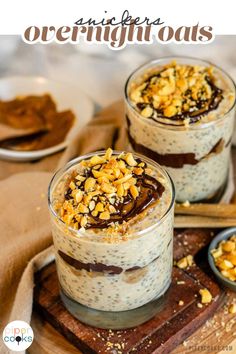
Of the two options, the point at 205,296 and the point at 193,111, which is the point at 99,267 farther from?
the point at 193,111

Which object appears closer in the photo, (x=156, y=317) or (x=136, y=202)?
(x=136, y=202)

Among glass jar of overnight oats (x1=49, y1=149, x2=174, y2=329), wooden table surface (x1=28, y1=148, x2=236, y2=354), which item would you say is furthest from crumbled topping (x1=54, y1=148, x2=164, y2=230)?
wooden table surface (x1=28, y1=148, x2=236, y2=354)

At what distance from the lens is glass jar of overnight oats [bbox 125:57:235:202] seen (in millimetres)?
1285

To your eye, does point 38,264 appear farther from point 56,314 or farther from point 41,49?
point 41,49

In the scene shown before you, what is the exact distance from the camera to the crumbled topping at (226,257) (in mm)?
1251

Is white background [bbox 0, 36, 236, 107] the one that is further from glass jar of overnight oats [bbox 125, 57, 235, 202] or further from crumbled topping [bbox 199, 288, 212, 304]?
crumbled topping [bbox 199, 288, 212, 304]

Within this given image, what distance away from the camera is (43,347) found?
1196 mm

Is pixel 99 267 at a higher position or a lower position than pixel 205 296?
higher

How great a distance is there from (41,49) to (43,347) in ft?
3.05

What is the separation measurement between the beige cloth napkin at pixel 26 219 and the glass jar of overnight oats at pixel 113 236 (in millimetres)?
94

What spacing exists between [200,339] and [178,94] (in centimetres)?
47

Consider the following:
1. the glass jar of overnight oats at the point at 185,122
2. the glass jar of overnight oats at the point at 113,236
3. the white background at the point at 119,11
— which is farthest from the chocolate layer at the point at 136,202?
the white background at the point at 119,11

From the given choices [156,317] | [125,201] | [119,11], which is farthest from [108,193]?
[119,11]

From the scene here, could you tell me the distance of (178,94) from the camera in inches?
52.1
